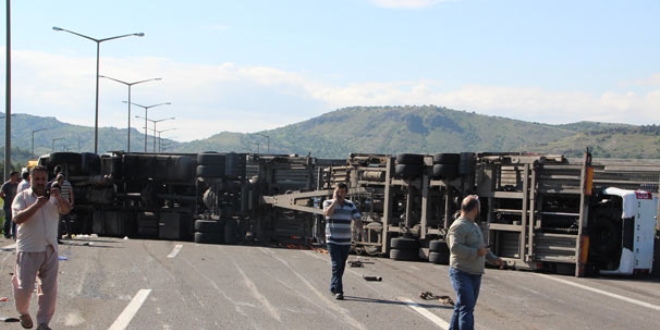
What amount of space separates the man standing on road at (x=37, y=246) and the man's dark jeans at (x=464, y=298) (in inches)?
175

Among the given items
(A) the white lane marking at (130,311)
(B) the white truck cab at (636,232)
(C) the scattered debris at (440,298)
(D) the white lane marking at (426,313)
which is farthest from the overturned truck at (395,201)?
(A) the white lane marking at (130,311)

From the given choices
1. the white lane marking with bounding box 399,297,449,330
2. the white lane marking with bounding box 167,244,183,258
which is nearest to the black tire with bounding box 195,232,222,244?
the white lane marking with bounding box 167,244,183,258

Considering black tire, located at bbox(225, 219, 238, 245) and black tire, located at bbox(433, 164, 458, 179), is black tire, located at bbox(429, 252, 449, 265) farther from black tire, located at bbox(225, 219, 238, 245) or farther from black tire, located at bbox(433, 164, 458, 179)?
black tire, located at bbox(225, 219, 238, 245)

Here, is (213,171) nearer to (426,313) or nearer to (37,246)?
(426,313)

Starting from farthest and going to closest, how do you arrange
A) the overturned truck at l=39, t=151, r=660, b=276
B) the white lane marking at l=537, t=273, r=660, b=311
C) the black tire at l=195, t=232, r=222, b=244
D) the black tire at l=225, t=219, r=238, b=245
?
the black tire at l=225, t=219, r=238, b=245, the black tire at l=195, t=232, r=222, b=244, the overturned truck at l=39, t=151, r=660, b=276, the white lane marking at l=537, t=273, r=660, b=311

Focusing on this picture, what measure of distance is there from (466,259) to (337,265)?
407 cm

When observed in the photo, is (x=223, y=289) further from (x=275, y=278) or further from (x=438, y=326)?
(x=438, y=326)

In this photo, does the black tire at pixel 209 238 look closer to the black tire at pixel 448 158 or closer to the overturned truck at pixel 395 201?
the overturned truck at pixel 395 201

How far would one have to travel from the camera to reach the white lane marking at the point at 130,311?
406 inches

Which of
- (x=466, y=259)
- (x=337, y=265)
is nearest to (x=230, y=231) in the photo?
(x=337, y=265)

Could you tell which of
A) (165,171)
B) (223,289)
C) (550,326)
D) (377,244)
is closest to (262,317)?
(223,289)

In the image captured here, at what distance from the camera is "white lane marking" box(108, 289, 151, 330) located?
1031cm

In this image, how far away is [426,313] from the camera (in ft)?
39.2

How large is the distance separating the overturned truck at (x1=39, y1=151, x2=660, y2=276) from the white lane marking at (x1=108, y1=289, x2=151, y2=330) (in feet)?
23.5
